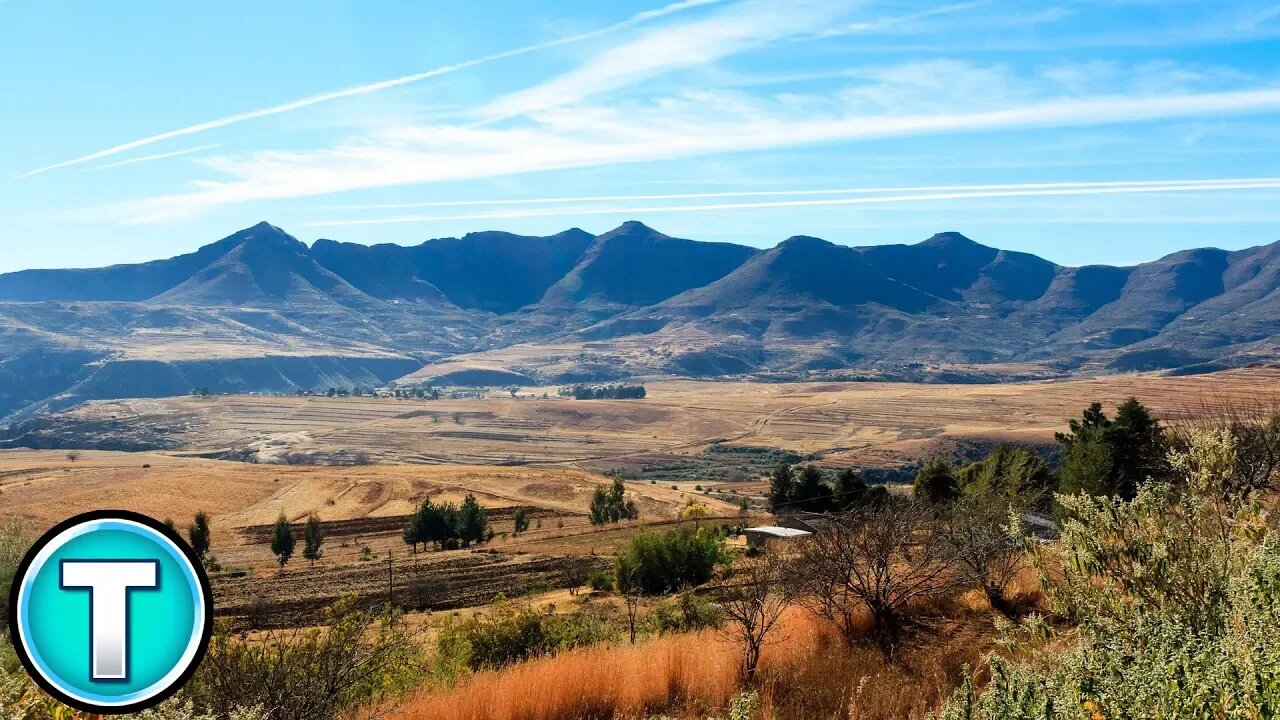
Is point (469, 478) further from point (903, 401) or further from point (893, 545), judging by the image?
point (903, 401)

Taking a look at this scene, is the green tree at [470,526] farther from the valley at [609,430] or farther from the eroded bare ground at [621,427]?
the eroded bare ground at [621,427]

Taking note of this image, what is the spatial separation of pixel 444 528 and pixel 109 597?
2611 inches

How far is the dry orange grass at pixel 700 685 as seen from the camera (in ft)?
29.4

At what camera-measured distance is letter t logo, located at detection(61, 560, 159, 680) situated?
2.35 meters

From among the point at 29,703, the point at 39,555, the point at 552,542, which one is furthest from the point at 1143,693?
the point at 552,542

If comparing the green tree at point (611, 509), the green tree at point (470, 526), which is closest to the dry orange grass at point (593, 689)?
the green tree at point (470, 526)

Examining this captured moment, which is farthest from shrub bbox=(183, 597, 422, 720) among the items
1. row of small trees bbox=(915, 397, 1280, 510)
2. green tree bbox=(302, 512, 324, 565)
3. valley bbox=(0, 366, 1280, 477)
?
valley bbox=(0, 366, 1280, 477)

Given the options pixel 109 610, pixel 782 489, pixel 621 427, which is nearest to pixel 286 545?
pixel 782 489

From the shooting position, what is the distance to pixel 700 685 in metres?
10.2

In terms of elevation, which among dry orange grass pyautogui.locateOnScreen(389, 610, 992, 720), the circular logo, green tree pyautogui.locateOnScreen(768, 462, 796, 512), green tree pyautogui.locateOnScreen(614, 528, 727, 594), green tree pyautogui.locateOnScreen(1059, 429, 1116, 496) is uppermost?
the circular logo

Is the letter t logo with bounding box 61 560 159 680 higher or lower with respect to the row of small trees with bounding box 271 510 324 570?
higher

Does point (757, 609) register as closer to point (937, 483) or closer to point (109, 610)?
point (109, 610)

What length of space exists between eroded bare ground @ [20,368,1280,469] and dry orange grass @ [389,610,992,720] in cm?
11890

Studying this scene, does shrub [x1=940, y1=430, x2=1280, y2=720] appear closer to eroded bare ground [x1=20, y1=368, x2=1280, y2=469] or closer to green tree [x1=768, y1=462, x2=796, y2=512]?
green tree [x1=768, y1=462, x2=796, y2=512]
